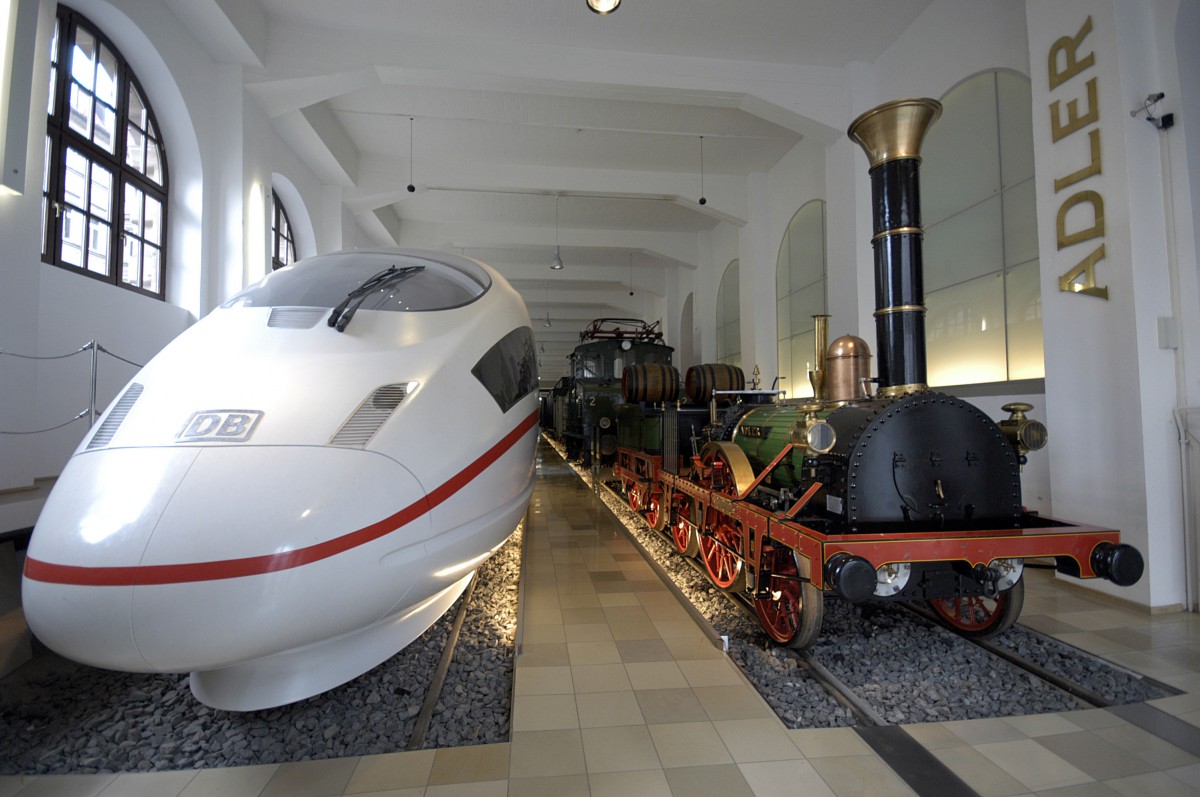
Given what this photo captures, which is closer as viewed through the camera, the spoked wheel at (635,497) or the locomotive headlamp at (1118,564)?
the locomotive headlamp at (1118,564)

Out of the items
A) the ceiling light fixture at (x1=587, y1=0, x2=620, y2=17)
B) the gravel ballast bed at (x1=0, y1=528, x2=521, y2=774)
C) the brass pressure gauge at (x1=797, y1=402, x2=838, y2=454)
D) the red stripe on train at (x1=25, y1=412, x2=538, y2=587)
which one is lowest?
the gravel ballast bed at (x1=0, y1=528, x2=521, y2=774)

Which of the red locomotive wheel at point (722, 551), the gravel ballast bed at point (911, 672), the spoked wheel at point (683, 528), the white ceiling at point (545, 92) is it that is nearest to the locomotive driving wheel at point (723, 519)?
the red locomotive wheel at point (722, 551)

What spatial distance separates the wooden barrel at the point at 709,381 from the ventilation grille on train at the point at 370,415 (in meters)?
4.30

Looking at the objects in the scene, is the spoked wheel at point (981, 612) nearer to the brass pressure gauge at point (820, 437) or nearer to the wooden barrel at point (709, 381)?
the brass pressure gauge at point (820, 437)

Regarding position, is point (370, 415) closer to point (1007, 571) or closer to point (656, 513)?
point (1007, 571)

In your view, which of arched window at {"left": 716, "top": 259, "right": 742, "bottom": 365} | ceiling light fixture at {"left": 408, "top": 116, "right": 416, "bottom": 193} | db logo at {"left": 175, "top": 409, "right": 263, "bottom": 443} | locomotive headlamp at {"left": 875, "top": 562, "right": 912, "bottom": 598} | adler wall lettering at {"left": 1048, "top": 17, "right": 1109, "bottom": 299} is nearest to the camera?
db logo at {"left": 175, "top": 409, "right": 263, "bottom": 443}

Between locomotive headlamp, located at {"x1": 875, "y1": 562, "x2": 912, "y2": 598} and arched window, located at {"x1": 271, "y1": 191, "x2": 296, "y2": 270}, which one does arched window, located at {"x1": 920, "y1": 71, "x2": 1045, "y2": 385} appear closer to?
locomotive headlamp, located at {"x1": 875, "y1": 562, "x2": 912, "y2": 598}

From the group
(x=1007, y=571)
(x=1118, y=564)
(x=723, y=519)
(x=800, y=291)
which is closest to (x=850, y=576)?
(x=1007, y=571)

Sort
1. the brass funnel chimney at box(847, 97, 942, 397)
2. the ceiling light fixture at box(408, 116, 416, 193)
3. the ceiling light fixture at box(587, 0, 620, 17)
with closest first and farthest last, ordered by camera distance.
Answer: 1. the brass funnel chimney at box(847, 97, 942, 397)
2. the ceiling light fixture at box(587, 0, 620, 17)
3. the ceiling light fixture at box(408, 116, 416, 193)

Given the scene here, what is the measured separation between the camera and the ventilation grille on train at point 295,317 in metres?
2.62

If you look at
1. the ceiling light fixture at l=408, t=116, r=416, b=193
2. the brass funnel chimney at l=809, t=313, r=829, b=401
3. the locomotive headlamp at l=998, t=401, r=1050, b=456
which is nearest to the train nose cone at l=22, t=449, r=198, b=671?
the brass funnel chimney at l=809, t=313, r=829, b=401

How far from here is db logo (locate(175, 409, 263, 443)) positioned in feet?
6.59

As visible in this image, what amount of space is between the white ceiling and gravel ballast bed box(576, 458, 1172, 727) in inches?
254

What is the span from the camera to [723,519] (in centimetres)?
439
